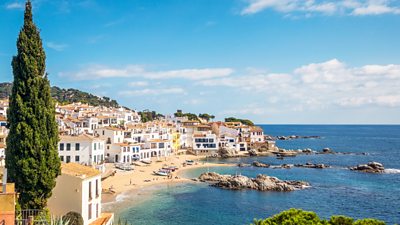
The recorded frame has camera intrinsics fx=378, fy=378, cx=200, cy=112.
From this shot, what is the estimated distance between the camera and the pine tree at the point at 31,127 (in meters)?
21.0

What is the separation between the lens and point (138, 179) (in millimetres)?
58312

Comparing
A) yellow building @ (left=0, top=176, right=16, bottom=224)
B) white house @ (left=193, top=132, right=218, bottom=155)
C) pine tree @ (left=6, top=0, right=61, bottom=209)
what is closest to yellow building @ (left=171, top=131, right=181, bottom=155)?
white house @ (left=193, top=132, right=218, bottom=155)

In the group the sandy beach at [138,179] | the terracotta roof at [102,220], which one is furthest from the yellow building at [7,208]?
the sandy beach at [138,179]

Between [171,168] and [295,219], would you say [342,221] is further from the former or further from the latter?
[171,168]

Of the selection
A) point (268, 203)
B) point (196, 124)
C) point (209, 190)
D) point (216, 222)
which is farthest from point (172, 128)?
point (216, 222)

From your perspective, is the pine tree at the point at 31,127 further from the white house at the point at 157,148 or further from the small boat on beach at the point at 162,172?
the white house at the point at 157,148

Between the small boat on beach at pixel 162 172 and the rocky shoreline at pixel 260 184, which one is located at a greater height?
→ the small boat on beach at pixel 162 172

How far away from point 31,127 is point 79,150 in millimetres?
37542

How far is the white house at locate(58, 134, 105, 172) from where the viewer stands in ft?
184

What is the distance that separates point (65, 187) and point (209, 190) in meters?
29.2

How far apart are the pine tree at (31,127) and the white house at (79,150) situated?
115 feet

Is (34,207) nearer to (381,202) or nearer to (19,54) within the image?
(19,54)

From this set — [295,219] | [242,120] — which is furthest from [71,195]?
[242,120]

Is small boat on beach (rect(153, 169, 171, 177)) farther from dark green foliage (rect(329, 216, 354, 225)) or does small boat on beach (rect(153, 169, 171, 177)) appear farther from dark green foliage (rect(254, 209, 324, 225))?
dark green foliage (rect(329, 216, 354, 225))
